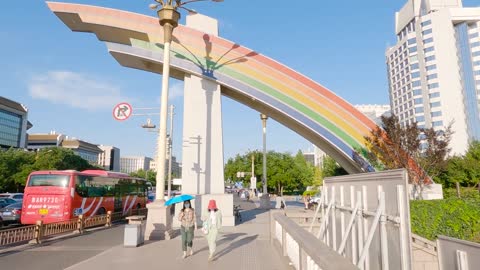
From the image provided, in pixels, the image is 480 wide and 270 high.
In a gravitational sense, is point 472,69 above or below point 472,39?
below

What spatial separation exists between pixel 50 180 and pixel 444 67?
97812mm

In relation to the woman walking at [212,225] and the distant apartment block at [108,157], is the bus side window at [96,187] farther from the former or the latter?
the distant apartment block at [108,157]

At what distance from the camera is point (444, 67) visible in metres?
90.1

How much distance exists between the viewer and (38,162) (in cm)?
5288

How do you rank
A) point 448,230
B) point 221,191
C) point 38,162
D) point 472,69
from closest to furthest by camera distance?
point 448,230
point 221,191
point 38,162
point 472,69

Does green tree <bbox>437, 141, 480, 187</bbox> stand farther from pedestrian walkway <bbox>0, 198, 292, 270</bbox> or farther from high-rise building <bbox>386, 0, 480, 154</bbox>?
high-rise building <bbox>386, 0, 480, 154</bbox>

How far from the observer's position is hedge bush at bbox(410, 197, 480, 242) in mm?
11562

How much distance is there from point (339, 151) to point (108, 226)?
1359cm

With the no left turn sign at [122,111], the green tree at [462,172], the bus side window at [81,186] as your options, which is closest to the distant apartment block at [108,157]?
the bus side window at [81,186]

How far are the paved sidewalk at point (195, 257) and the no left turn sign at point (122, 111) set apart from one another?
6.50 metres

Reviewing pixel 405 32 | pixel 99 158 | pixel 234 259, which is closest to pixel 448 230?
pixel 234 259

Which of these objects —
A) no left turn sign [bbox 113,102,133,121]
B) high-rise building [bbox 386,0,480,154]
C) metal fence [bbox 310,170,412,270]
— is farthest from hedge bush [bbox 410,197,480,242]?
high-rise building [bbox 386,0,480,154]

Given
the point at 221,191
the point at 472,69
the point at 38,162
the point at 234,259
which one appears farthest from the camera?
the point at 472,69

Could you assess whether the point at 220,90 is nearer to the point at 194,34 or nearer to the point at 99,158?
the point at 194,34
